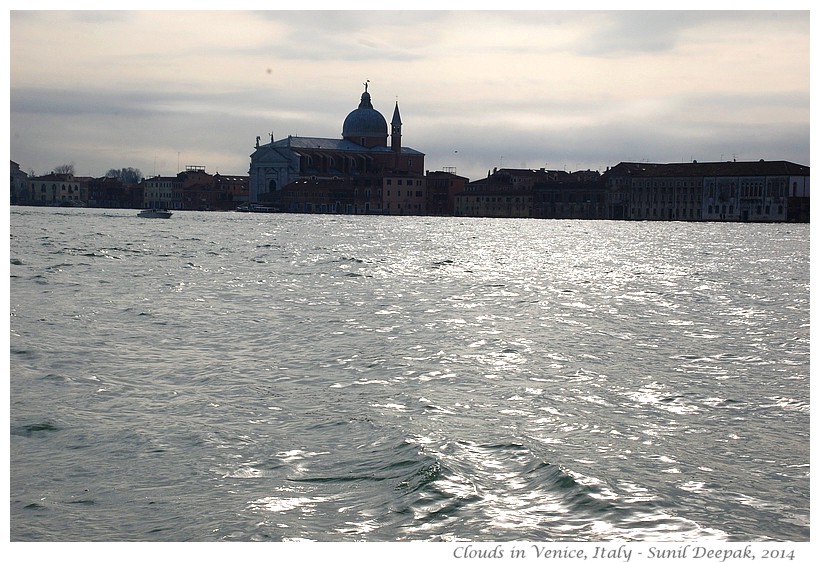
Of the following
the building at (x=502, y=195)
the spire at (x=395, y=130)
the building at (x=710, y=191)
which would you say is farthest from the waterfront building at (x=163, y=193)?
the building at (x=710, y=191)

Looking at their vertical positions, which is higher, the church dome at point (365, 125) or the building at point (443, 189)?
the church dome at point (365, 125)

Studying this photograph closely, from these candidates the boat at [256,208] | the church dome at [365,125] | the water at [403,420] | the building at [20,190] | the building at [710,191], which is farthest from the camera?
the building at [20,190]

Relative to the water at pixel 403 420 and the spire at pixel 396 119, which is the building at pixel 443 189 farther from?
the water at pixel 403 420

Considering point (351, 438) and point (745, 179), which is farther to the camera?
point (745, 179)

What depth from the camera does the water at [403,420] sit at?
497 centimetres

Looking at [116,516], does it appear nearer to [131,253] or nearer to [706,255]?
[131,253]

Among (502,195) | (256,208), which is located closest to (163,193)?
(256,208)

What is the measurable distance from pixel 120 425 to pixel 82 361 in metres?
2.60

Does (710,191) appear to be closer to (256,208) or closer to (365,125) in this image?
(365,125)

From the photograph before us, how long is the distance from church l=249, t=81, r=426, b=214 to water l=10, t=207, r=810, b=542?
277 feet

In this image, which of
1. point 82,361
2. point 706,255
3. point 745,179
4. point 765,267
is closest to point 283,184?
point 745,179

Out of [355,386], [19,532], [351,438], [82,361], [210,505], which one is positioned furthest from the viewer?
[82,361]

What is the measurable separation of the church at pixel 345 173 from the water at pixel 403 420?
3323 inches

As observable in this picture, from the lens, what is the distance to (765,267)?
26156 mm
